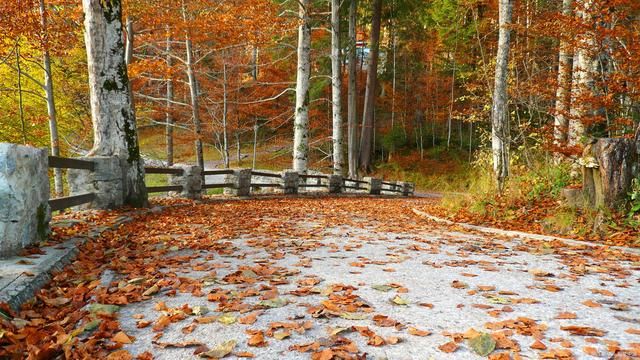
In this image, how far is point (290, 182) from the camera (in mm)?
15750

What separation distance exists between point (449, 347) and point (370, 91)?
942 inches

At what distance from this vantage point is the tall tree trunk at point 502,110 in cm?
1023

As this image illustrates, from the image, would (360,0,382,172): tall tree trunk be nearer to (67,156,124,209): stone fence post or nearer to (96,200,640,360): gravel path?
(67,156,124,209): stone fence post

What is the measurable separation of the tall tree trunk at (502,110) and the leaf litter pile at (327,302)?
4.07 m

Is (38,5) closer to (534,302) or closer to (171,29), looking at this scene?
(171,29)

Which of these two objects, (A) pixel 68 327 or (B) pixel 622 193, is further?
(B) pixel 622 193

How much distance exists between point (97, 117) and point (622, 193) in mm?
9614

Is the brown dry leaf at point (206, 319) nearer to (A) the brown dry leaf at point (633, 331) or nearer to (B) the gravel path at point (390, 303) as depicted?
(B) the gravel path at point (390, 303)

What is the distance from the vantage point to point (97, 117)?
8.74m

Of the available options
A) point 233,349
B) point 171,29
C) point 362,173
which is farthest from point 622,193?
point 362,173

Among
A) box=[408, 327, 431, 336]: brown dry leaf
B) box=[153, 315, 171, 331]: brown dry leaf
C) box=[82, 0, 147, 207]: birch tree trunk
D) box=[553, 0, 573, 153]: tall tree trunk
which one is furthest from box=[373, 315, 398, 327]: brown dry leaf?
box=[553, 0, 573, 153]: tall tree trunk

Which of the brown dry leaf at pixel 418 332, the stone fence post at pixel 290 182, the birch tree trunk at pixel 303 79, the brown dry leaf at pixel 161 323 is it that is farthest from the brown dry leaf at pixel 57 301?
the birch tree trunk at pixel 303 79

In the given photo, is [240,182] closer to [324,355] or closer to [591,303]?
[591,303]

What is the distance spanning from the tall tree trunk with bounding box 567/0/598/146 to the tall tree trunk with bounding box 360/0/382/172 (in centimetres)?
1426
